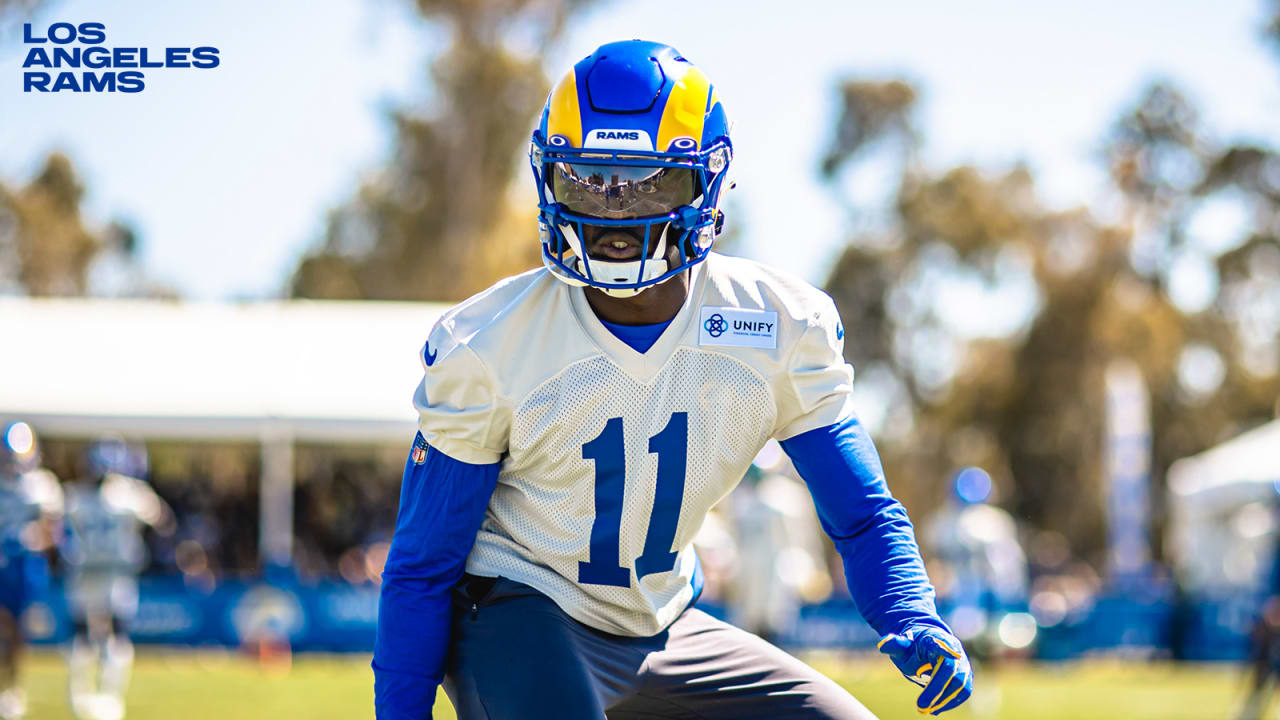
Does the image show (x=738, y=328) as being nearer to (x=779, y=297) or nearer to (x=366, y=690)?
(x=779, y=297)

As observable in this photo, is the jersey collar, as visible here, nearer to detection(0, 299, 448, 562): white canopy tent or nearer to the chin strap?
the chin strap

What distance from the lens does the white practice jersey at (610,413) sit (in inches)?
133

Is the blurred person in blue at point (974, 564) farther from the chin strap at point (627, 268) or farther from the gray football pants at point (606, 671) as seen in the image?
the chin strap at point (627, 268)

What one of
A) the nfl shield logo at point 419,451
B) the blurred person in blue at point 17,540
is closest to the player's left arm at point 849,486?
the nfl shield logo at point 419,451

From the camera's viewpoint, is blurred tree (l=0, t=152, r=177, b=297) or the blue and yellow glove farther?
blurred tree (l=0, t=152, r=177, b=297)

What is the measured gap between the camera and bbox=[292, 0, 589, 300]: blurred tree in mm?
27984

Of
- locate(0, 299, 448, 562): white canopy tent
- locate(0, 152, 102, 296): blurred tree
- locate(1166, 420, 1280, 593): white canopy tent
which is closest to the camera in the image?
locate(0, 299, 448, 562): white canopy tent

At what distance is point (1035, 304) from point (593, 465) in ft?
110

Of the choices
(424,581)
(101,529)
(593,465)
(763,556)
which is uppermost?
(593,465)

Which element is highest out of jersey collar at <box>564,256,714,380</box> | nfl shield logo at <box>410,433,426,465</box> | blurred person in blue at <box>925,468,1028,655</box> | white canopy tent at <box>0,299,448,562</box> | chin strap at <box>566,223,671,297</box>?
chin strap at <box>566,223,671,297</box>

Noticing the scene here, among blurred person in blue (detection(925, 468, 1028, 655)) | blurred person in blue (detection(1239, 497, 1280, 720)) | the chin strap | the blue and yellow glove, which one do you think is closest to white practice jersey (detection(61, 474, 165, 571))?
blurred person in blue (detection(925, 468, 1028, 655))

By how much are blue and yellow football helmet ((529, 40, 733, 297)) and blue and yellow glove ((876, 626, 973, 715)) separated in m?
0.95

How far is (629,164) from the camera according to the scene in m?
3.42

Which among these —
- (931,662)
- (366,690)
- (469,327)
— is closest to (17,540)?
(366,690)
